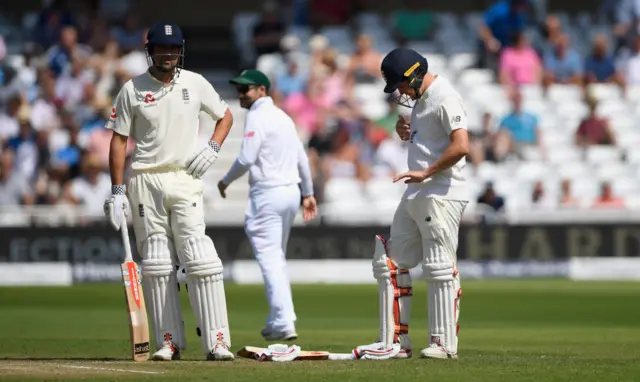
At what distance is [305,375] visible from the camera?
717cm

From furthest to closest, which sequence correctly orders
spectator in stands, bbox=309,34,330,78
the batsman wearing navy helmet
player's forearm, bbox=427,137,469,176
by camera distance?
spectator in stands, bbox=309,34,330,78 → the batsman wearing navy helmet → player's forearm, bbox=427,137,469,176

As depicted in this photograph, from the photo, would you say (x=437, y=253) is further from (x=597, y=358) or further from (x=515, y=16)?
(x=515, y=16)

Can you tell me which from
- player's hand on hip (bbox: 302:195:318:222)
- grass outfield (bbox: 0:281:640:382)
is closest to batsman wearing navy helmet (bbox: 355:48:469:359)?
grass outfield (bbox: 0:281:640:382)

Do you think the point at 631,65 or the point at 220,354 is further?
the point at 631,65

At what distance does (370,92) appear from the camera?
19422 millimetres

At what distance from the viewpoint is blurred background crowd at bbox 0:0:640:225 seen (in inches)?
703

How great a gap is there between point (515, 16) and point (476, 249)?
15.2 ft

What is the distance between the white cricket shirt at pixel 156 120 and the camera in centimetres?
805

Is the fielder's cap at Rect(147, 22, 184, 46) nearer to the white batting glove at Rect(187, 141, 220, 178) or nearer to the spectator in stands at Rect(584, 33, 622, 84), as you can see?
the white batting glove at Rect(187, 141, 220, 178)

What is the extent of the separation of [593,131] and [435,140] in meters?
11.3

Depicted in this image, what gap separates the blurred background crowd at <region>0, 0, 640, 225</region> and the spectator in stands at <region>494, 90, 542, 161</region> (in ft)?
0.06

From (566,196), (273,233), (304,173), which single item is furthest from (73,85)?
(273,233)

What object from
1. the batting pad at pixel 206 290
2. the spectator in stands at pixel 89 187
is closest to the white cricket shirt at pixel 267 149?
the batting pad at pixel 206 290

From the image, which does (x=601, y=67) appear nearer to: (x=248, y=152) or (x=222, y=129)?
(x=248, y=152)
